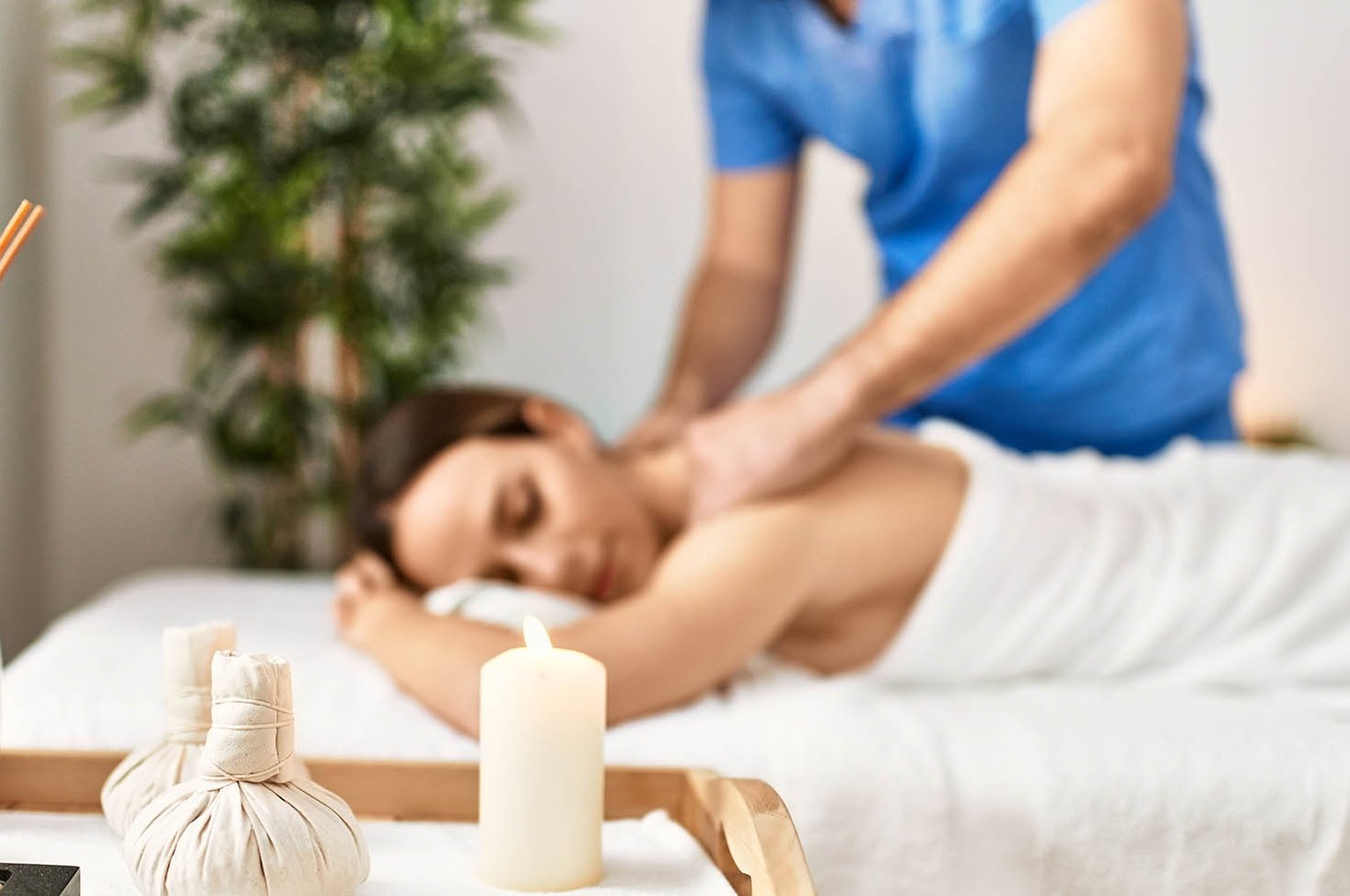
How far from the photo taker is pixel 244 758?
76 centimetres

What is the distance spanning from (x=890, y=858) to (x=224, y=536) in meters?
1.77

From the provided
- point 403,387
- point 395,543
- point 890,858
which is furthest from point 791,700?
point 403,387

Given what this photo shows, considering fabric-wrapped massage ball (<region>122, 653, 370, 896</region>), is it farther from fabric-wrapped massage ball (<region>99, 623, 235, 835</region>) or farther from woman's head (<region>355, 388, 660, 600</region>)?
woman's head (<region>355, 388, 660, 600</region>)

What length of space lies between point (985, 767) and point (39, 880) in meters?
0.75

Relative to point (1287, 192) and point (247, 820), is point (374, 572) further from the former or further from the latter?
point (1287, 192)

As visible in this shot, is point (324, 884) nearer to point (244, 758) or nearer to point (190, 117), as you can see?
point (244, 758)

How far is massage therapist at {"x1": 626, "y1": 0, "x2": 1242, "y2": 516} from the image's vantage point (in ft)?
4.88

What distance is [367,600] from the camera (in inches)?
59.4

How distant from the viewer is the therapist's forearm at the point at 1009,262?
4.85ft

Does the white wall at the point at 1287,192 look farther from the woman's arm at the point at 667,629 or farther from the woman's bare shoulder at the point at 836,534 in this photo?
the woman's arm at the point at 667,629

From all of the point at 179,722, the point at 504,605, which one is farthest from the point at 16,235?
the point at 504,605

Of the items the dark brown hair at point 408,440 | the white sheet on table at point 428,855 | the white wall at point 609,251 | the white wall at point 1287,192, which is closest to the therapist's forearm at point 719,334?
the white wall at point 609,251

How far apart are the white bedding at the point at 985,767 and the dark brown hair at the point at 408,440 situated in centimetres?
32

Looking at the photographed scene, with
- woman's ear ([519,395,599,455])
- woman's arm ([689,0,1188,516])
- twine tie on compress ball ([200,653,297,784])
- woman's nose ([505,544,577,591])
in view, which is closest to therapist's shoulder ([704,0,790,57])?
woman's arm ([689,0,1188,516])
